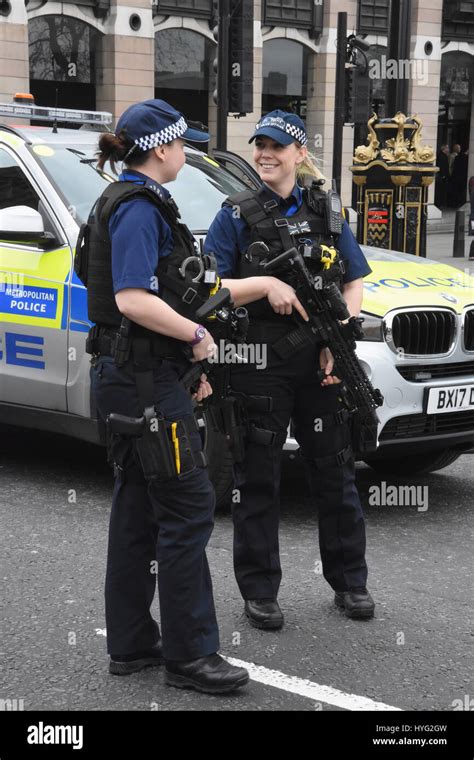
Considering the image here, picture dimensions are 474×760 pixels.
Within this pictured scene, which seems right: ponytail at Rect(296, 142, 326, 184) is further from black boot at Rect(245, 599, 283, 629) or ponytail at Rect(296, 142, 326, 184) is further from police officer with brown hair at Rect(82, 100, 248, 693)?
black boot at Rect(245, 599, 283, 629)

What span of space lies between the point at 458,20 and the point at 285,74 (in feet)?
21.6

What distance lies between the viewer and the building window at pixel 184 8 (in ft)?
86.5

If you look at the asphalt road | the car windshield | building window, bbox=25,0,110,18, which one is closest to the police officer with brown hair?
the asphalt road

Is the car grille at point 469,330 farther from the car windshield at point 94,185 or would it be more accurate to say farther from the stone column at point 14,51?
the stone column at point 14,51

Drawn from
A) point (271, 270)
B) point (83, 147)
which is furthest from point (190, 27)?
point (271, 270)

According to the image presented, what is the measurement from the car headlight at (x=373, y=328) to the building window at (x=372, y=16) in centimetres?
2704

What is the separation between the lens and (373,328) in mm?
5422

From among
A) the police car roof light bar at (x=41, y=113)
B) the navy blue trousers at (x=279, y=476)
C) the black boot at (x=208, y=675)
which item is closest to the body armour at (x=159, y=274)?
the navy blue trousers at (x=279, y=476)

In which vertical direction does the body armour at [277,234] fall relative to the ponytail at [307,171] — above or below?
below

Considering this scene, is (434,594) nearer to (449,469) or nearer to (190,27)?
(449,469)

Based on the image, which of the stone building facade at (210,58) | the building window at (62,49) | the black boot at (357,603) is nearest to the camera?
the black boot at (357,603)

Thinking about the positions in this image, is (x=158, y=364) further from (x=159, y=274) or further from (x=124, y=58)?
(x=124, y=58)

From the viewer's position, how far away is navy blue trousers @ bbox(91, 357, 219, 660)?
364 cm

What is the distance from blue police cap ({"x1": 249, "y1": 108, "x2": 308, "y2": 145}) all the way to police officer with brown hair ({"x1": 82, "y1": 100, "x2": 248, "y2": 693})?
530mm
